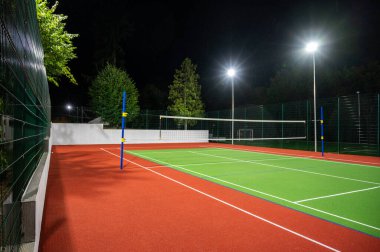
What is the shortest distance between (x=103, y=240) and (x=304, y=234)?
10.2ft

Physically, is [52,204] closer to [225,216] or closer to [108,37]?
[225,216]

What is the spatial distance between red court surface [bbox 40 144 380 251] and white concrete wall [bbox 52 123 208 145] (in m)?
14.2

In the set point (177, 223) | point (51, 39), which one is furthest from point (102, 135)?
point (177, 223)

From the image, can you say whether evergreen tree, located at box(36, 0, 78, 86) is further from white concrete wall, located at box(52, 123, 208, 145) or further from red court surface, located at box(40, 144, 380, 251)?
red court surface, located at box(40, 144, 380, 251)

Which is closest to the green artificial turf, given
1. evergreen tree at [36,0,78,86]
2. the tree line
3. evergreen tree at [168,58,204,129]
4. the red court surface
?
the red court surface

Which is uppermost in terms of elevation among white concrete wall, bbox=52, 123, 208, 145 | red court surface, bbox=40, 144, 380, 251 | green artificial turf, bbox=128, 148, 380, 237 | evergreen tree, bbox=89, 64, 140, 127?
evergreen tree, bbox=89, 64, 140, 127

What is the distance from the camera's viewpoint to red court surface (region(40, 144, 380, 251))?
3691mm

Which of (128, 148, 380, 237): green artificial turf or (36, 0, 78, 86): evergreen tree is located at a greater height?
(36, 0, 78, 86): evergreen tree

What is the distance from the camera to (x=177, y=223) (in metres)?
4.48

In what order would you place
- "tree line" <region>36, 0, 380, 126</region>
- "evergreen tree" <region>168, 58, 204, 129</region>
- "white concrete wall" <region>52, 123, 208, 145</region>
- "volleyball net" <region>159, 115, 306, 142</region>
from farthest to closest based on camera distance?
"evergreen tree" <region>168, 58, 204, 129</region>, "volleyball net" <region>159, 115, 306, 142</region>, "white concrete wall" <region>52, 123, 208, 145</region>, "tree line" <region>36, 0, 380, 126</region>

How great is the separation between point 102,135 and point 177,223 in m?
20.8

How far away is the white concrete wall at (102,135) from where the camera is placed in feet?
72.9

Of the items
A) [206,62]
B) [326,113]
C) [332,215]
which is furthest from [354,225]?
[206,62]

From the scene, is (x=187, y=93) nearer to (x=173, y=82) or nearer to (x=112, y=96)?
(x=173, y=82)
